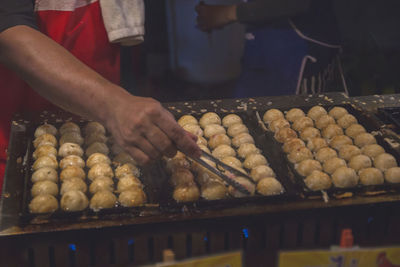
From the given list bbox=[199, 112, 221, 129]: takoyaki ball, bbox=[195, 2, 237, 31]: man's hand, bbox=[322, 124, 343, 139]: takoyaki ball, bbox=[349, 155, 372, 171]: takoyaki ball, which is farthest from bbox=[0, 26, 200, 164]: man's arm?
bbox=[195, 2, 237, 31]: man's hand

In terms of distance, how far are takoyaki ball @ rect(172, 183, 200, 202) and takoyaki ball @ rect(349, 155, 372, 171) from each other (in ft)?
2.51

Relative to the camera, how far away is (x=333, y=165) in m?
2.34

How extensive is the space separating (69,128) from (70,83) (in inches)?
20.8

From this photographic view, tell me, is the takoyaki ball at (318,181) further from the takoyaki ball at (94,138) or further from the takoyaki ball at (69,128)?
the takoyaki ball at (69,128)

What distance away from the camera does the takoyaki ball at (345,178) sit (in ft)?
7.25

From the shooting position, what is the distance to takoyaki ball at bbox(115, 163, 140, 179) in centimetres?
230

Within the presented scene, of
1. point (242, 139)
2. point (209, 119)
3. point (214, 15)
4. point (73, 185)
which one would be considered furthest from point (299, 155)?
point (214, 15)

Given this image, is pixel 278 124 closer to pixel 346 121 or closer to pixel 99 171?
pixel 346 121

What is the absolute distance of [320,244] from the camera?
2070 millimetres

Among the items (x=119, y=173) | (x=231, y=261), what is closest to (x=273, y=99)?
(x=119, y=173)

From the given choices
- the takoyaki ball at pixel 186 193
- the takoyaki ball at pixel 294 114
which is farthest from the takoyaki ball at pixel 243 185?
the takoyaki ball at pixel 294 114

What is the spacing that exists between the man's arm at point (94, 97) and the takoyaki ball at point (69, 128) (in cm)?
36

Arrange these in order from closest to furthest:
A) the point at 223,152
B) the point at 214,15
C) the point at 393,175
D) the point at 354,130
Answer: the point at 393,175, the point at 223,152, the point at 354,130, the point at 214,15

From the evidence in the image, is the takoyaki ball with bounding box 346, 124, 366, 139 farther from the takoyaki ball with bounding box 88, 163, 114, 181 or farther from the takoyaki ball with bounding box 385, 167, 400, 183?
the takoyaki ball with bounding box 88, 163, 114, 181
